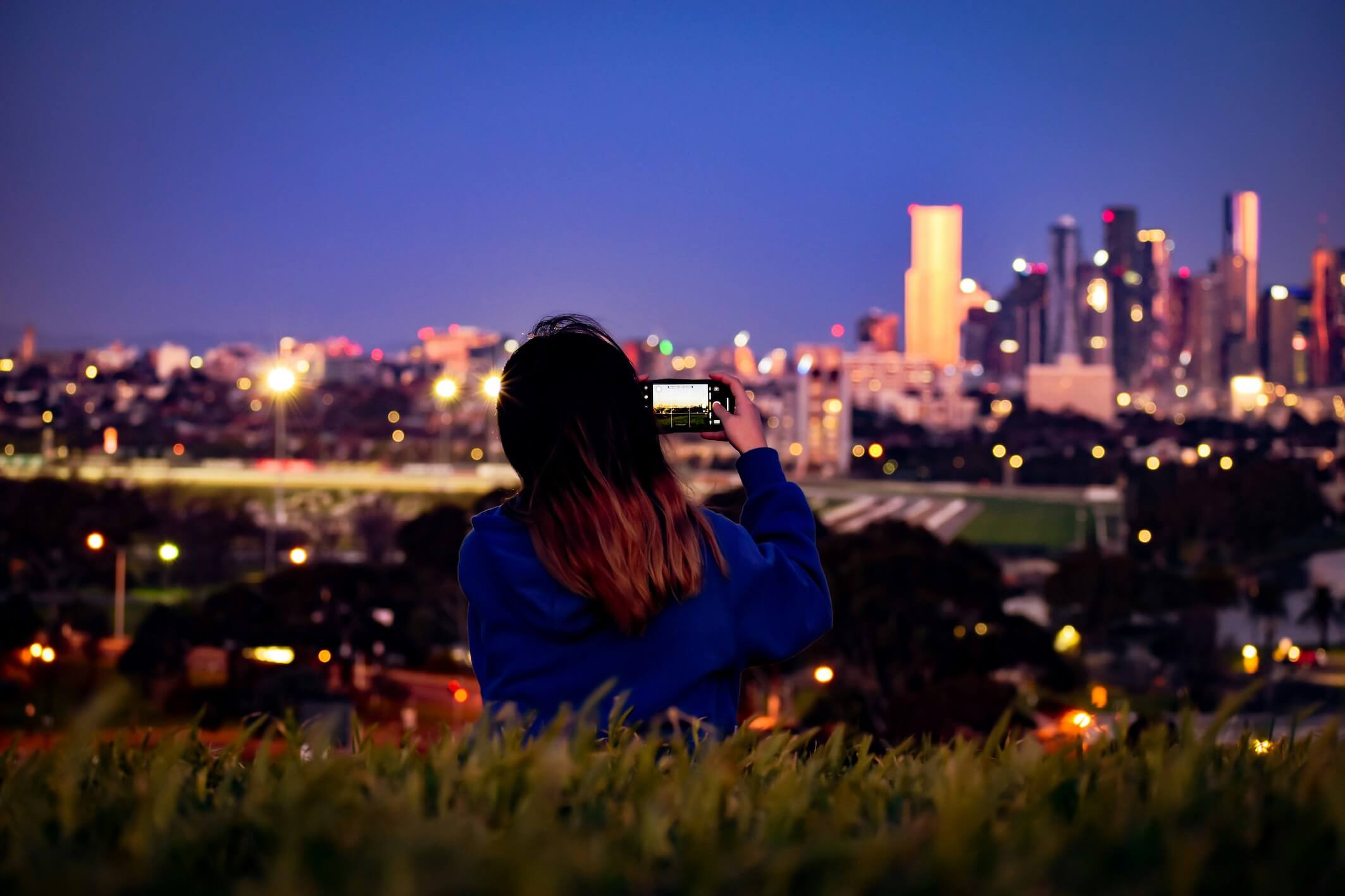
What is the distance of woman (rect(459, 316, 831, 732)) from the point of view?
8.15 feet

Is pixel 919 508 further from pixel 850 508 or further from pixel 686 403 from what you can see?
pixel 686 403

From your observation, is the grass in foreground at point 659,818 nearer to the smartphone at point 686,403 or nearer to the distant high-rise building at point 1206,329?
the smartphone at point 686,403

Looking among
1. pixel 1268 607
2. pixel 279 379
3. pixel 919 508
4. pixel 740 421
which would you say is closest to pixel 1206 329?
pixel 919 508

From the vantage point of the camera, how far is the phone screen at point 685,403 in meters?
2.78

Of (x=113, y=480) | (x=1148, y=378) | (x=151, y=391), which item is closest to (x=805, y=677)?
(x=113, y=480)

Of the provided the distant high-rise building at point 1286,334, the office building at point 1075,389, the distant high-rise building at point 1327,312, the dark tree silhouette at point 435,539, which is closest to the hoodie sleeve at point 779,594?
the dark tree silhouette at point 435,539

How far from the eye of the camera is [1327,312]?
153000 mm

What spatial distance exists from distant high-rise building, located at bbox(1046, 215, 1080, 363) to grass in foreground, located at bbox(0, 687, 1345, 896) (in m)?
178

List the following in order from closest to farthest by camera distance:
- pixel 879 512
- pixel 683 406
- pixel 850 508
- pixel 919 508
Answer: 1. pixel 683 406
2. pixel 879 512
3. pixel 850 508
4. pixel 919 508

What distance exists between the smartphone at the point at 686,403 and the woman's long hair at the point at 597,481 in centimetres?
13

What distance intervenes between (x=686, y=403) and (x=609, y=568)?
494 millimetres

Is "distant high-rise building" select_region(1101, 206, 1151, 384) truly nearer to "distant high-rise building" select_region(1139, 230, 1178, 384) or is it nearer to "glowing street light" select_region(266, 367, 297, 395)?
"distant high-rise building" select_region(1139, 230, 1178, 384)

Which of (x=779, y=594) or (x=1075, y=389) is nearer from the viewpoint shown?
(x=779, y=594)

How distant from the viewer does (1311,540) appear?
6134 cm
